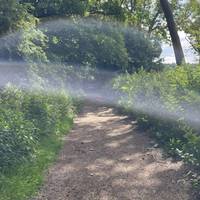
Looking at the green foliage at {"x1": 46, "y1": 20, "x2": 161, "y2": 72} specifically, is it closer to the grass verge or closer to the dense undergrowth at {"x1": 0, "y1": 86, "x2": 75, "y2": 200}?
the dense undergrowth at {"x1": 0, "y1": 86, "x2": 75, "y2": 200}

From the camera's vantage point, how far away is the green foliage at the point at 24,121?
270 inches

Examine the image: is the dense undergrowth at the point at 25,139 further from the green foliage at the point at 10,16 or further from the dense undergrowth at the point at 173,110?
the dense undergrowth at the point at 173,110

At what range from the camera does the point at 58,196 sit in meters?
6.21

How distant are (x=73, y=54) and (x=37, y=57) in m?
6.08

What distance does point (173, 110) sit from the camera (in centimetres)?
803

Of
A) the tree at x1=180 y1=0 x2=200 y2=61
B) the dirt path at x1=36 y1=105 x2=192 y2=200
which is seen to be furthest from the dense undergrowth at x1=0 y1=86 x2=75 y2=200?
the tree at x1=180 y1=0 x2=200 y2=61

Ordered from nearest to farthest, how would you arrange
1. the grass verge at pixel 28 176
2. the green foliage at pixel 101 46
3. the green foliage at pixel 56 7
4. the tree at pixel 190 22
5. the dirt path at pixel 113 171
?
1. the grass verge at pixel 28 176
2. the dirt path at pixel 113 171
3. the green foliage at pixel 101 46
4. the green foliage at pixel 56 7
5. the tree at pixel 190 22

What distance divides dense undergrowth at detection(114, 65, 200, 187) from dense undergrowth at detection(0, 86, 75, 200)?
7.20 feet

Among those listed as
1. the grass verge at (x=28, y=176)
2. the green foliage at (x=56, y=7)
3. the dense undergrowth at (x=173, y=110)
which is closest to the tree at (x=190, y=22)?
the green foliage at (x=56, y=7)

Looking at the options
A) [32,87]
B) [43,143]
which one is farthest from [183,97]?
[32,87]

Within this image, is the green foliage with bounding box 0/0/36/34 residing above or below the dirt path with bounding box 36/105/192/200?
above

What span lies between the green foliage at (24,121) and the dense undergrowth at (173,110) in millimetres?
2267

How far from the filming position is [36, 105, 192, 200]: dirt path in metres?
6.18

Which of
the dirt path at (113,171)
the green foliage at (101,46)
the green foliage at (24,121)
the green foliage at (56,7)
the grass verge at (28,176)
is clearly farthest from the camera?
the green foliage at (56,7)
